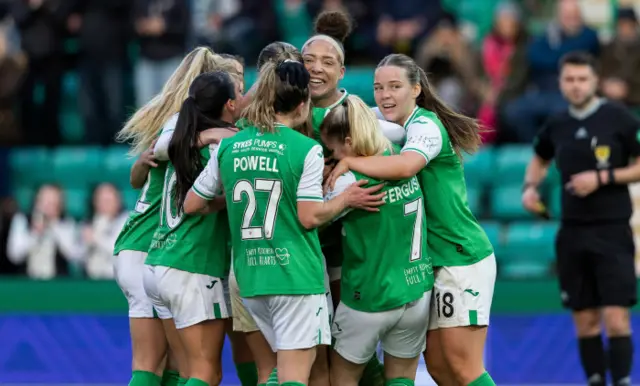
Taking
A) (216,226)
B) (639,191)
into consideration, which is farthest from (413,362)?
(639,191)

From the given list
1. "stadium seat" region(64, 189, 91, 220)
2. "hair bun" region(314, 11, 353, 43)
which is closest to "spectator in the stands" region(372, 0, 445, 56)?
"stadium seat" region(64, 189, 91, 220)

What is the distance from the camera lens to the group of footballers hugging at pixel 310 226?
20.2ft

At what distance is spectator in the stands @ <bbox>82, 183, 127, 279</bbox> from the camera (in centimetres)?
1157

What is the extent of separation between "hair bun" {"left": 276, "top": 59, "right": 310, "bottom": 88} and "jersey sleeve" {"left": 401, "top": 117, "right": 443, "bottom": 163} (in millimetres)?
672

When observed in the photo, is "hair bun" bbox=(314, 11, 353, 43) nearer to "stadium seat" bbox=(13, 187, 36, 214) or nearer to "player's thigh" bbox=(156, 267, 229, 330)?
"player's thigh" bbox=(156, 267, 229, 330)

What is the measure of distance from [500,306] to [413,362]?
382cm

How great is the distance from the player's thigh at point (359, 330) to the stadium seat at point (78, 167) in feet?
23.8

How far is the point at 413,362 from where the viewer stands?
21.8 ft

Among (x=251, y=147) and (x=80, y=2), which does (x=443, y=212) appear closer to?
(x=251, y=147)

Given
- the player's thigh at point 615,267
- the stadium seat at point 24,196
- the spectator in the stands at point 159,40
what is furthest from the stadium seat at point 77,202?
the player's thigh at point 615,267

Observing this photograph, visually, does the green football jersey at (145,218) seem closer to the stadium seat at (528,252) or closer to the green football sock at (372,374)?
the green football sock at (372,374)

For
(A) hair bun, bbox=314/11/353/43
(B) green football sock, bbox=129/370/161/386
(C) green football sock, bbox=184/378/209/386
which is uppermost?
(A) hair bun, bbox=314/11/353/43

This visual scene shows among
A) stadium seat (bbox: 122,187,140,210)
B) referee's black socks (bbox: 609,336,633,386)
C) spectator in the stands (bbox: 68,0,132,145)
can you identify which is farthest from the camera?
spectator in the stands (bbox: 68,0,132,145)

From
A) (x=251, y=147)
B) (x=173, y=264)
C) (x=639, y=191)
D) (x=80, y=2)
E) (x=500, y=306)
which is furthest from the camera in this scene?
(x=80, y=2)
